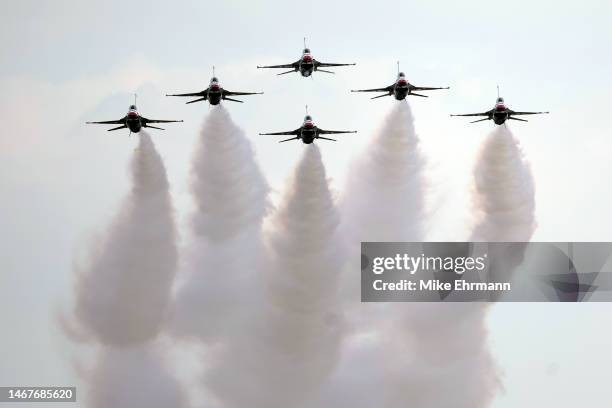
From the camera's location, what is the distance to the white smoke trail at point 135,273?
97.4 metres

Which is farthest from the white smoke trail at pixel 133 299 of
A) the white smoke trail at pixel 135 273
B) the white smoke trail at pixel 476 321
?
the white smoke trail at pixel 476 321

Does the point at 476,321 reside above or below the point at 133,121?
below

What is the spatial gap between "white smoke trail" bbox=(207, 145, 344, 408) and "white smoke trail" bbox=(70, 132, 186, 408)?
5580mm

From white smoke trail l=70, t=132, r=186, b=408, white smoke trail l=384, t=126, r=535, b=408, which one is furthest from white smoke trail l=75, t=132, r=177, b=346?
white smoke trail l=384, t=126, r=535, b=408

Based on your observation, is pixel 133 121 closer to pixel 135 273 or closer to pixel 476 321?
pixel 135 273

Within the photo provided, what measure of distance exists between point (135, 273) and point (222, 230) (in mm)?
7520

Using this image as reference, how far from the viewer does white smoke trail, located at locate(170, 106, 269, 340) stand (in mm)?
96125

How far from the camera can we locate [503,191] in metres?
95.7

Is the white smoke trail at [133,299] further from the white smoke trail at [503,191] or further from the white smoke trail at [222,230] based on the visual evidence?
the white smoke trail at [503,191]

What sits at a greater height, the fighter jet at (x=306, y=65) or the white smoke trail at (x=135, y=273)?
the fighter jet at (x=306, y=65)

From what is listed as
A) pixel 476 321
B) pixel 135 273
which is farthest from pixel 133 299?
pixel 476 321

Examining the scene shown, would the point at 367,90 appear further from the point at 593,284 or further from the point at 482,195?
the point at 593,284

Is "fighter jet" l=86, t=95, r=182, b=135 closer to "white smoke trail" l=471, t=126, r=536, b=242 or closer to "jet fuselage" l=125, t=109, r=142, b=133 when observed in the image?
"jet fuselage" l=125, t=109, r=142, b=133

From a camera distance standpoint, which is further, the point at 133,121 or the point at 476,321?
the point at 476,321
